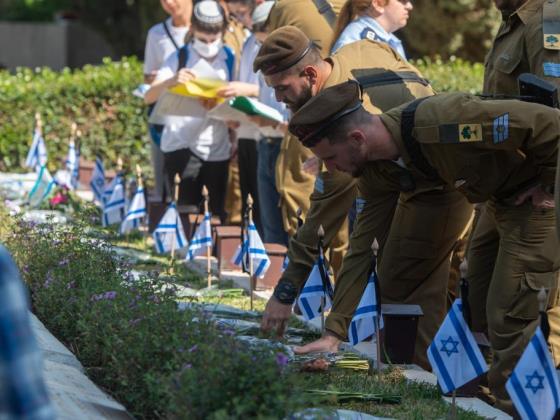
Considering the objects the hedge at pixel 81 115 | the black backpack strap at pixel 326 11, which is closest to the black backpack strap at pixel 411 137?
the black backpack strap at pixel 326 11

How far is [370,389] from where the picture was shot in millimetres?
6098

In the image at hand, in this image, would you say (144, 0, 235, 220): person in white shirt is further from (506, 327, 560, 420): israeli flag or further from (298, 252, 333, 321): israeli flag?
(506, 327, 560, 420): israeli flag

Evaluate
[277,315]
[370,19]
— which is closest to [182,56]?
[370,19]

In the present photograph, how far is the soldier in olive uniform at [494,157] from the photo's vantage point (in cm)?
556

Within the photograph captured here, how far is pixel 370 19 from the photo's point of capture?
7754mm

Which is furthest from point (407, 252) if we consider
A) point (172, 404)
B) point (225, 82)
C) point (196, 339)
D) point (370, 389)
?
point (225, 82)

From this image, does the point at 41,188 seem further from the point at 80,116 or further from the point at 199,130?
the point at 80,116

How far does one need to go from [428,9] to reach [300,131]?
15.1 m

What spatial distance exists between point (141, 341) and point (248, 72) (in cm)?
570

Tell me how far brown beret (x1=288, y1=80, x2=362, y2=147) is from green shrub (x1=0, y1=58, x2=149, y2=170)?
1079cm

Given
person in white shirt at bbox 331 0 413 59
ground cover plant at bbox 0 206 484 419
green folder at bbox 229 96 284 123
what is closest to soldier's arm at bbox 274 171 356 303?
ground cover plant at bbox 0 206 484 419

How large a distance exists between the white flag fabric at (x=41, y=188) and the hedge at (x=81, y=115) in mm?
3172

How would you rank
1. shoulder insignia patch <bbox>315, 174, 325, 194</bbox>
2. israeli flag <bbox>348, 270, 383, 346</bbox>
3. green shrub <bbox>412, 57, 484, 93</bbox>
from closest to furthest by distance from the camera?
israeli flag <bbox>348, 270, 383, 346</bbox> → shoulder insignia patch <bbox>315, 174, 325, 194</bbox> → green shrub <bbox>412, 57, 484, 93</bbox>

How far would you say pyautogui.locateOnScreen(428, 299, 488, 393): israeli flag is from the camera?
17.7ft
